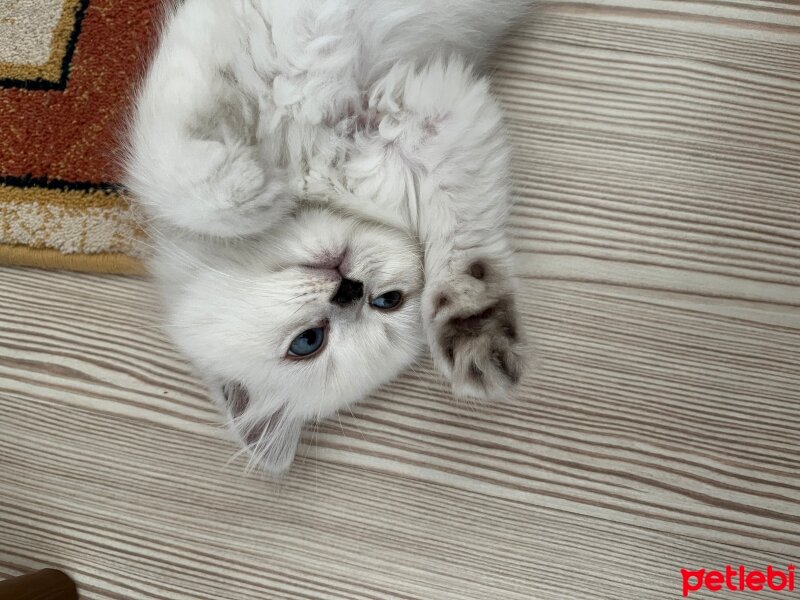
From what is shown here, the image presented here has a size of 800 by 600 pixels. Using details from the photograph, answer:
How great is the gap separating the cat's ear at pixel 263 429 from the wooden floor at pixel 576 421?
0.26ft

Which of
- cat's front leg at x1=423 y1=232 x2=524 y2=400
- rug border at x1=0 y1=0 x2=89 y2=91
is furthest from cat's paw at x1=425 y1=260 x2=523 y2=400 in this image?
rug border at x1=0 y1=0 x2=89 y2=91

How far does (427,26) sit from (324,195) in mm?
329

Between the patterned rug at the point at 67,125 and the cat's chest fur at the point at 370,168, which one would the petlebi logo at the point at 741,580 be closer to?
the cat's chest fur at the point at 370,168

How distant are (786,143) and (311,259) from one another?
0.87 meters

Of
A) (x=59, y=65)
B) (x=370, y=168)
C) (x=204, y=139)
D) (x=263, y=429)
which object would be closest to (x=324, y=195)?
(x=370, y=168)

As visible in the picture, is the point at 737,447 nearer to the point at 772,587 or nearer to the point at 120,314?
the point at 772,587

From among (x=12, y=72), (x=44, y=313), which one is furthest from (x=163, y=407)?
(x=12, y=72)

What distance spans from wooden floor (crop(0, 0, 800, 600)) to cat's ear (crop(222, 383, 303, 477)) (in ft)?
0.26

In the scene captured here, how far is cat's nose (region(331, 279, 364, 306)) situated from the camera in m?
0.86

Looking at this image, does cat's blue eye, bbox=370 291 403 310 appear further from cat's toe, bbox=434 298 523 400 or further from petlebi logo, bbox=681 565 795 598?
petlebi logo, bbox=681 565 795 598

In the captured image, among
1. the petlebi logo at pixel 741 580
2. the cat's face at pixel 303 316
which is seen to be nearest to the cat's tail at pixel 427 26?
the cat's face at pixel 303 316

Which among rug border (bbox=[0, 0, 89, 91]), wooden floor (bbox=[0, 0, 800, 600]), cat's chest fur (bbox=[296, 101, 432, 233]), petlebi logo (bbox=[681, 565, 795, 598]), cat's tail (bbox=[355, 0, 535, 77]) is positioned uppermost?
rug border (bbox=[0, 0, 89, 91])

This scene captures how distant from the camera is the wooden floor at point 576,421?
1.01m

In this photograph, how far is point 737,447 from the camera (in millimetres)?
1013
